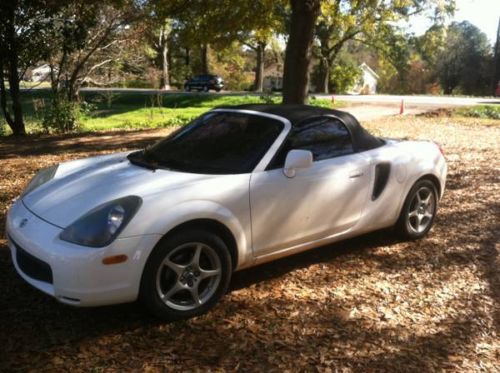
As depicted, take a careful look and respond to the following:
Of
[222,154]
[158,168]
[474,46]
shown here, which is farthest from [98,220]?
[474,46]

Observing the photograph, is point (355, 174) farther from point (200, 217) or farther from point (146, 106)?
point (146, 106)

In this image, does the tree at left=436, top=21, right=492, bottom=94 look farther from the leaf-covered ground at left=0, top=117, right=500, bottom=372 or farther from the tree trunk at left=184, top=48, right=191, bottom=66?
the leaf-covered ground at left=0, top=117, right=500, bottom=372

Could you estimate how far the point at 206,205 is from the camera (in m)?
3.34

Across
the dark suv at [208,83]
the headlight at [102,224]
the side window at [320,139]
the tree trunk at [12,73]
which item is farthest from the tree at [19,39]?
the dark suv at [208,83]

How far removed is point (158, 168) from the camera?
376 centimetres

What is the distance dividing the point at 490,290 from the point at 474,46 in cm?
6145

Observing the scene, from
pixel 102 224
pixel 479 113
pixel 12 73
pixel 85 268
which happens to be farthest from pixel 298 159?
pixel 479 113

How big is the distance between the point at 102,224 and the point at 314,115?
207 centimetres

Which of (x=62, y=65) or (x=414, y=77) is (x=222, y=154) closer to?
(x=62, y=65)

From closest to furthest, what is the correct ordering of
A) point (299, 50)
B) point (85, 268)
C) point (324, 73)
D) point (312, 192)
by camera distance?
point (85, 268), point (312, 192), point (299, 50), point (324, 73)

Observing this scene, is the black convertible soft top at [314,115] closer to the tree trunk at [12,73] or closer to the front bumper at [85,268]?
the front bumper at [85,268]

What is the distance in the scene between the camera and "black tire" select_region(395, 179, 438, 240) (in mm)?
4852

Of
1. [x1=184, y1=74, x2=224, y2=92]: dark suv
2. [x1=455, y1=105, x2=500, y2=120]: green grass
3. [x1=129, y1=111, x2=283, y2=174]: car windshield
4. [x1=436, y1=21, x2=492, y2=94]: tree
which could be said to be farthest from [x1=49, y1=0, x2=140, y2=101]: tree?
[x1=436, y1=21, x2=492, y2=94]: tree

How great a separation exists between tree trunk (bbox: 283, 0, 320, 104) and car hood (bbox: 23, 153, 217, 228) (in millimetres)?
6802
